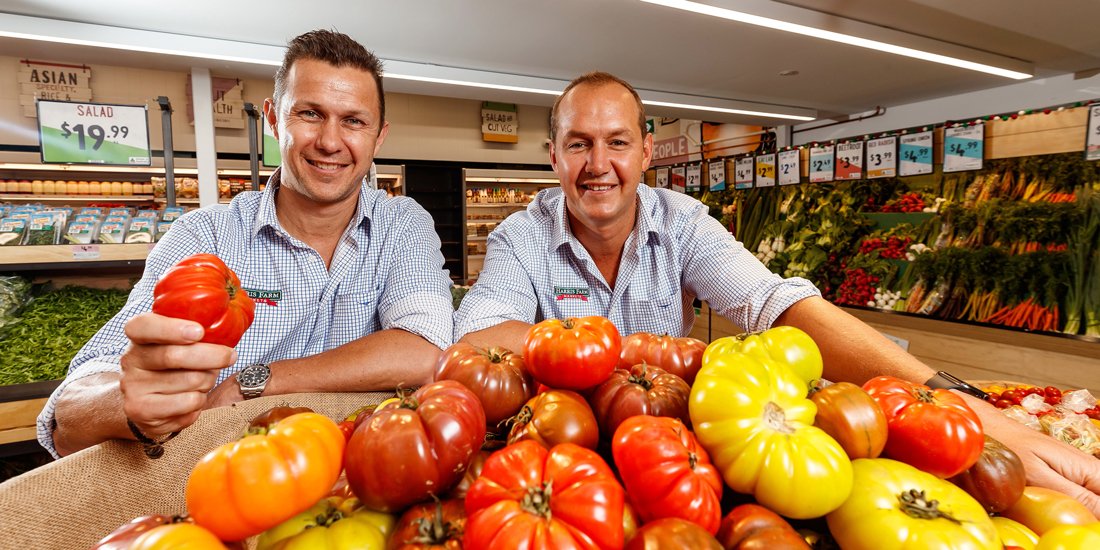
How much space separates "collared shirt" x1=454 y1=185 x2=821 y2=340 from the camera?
89.6 inches

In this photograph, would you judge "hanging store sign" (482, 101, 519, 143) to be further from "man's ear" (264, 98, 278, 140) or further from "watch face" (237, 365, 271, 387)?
"watch face" (237, 365, 271, 387)

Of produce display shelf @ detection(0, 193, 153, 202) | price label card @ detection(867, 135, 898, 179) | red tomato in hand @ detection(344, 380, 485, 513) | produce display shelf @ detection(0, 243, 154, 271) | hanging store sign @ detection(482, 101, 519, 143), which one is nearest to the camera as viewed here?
red tomato in hand @ detection(344, 380, 485, 513)

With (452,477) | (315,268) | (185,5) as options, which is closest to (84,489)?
(452,477)

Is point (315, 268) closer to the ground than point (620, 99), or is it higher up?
closer to the ground

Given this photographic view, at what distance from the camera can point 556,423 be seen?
2.63 feet

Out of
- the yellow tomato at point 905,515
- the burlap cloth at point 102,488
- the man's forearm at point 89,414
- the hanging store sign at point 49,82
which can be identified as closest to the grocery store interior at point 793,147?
the hanging store sign at point 49,82

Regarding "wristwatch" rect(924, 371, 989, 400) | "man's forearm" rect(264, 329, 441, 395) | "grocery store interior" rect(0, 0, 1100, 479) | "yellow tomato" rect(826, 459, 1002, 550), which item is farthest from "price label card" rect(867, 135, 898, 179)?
"yellow tomato" rect(826, 459, 1002, 550)

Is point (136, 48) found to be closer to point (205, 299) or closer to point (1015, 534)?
point (205, 299)

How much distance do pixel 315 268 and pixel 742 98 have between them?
6623 millimetres

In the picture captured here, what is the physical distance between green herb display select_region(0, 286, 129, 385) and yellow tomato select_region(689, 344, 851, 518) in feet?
12.1

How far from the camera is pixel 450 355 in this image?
1.04m

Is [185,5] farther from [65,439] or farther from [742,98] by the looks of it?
[742,98]

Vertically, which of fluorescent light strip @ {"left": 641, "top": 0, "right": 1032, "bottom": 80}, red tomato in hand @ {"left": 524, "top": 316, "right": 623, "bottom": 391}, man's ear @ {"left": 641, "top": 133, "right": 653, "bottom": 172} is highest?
fluorescent light strip @ {"left": 641, "top": 0, "right": 1032, "bottom": 80}

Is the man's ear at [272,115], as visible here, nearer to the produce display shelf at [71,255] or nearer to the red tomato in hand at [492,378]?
the red tomato in hand at [492,378]
